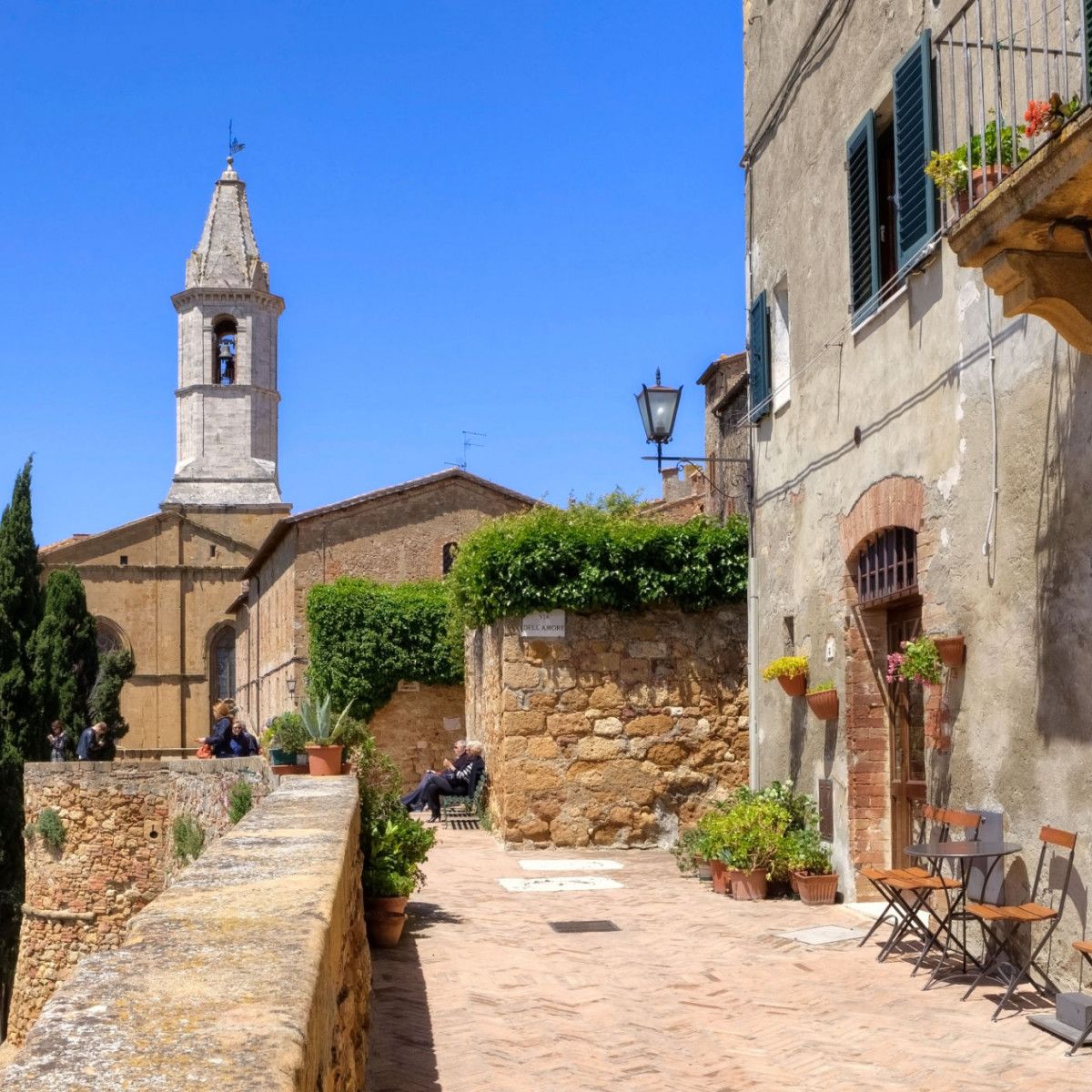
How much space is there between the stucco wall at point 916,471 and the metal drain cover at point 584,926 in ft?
5.88

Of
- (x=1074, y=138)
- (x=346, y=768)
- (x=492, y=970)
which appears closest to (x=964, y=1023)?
(x=492, y=970)

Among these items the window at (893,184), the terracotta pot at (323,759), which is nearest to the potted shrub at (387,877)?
the terracotta pot at (323,759)

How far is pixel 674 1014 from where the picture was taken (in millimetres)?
6812

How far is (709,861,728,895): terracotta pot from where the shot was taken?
35.2 feet

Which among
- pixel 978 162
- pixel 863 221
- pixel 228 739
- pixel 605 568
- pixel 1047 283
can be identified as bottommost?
pixel 228 739

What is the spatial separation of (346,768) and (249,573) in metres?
25.7

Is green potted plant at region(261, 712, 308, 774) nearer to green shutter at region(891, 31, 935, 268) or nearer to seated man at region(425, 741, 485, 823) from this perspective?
seated man at region(425, 741, 485, 823)

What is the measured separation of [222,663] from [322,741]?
124 feet

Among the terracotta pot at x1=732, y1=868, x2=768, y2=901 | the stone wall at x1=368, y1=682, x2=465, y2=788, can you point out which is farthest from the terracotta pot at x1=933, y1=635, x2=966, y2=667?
the stone wall at x1=368, y1=682, x2=465, y2=788

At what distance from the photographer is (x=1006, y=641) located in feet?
23.8

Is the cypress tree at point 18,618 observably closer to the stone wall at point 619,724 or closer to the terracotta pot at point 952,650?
the stone wall at point 619,724

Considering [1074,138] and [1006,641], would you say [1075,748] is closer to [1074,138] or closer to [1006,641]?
[1006,641]

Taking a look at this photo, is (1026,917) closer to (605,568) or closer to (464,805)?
(605,568)

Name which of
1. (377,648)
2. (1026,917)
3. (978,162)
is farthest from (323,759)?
(377,648)
